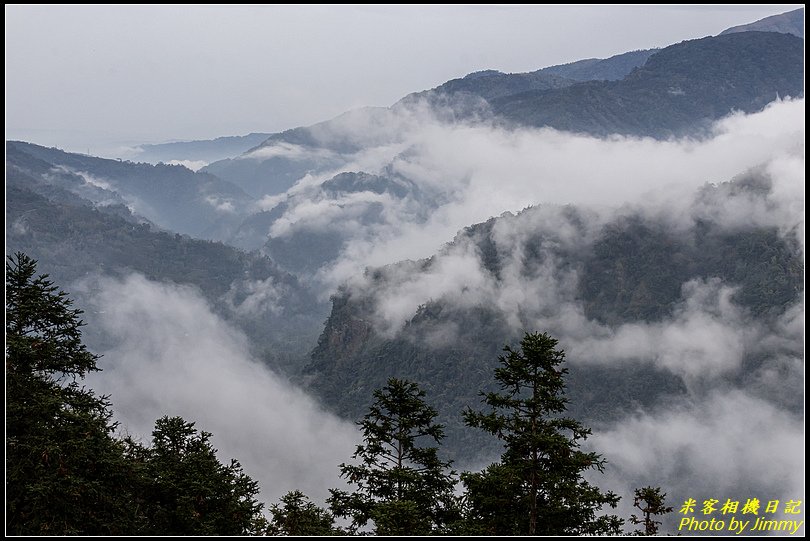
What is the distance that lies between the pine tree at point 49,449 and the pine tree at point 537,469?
14.4 metres

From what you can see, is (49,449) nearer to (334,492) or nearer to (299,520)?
(299,520)

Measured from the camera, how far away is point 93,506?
23.3 metres

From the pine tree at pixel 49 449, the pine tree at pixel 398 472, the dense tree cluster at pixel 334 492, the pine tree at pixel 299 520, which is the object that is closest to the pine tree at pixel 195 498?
the dense tree cluster at pixel 334 492

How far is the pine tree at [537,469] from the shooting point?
72.8 feet

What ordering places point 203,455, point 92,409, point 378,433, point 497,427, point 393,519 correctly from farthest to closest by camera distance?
point 92,409
point 203,455
point 378,433
point 497,427
point 393,519

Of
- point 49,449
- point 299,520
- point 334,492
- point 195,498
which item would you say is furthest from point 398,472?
point 49,449

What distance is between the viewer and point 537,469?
22.4 metres

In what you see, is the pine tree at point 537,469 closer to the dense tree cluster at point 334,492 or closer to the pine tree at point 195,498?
the dense tree cluster at point 334,492

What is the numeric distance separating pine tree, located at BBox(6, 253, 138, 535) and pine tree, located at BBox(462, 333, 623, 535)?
14.4 m

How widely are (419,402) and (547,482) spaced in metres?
6.08

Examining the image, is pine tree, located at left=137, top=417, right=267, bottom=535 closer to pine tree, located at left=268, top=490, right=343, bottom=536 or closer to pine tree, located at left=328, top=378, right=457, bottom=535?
pine tree, located at left=268, top=490, right=343, bottom=536

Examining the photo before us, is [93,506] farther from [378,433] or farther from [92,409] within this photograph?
[378,433]

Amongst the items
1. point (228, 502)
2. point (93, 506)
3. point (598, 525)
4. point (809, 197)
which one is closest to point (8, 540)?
point (93, 506)

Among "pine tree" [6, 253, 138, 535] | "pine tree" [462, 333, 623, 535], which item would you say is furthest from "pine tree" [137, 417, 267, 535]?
"pine tree" [462, 333, 623, 535]
